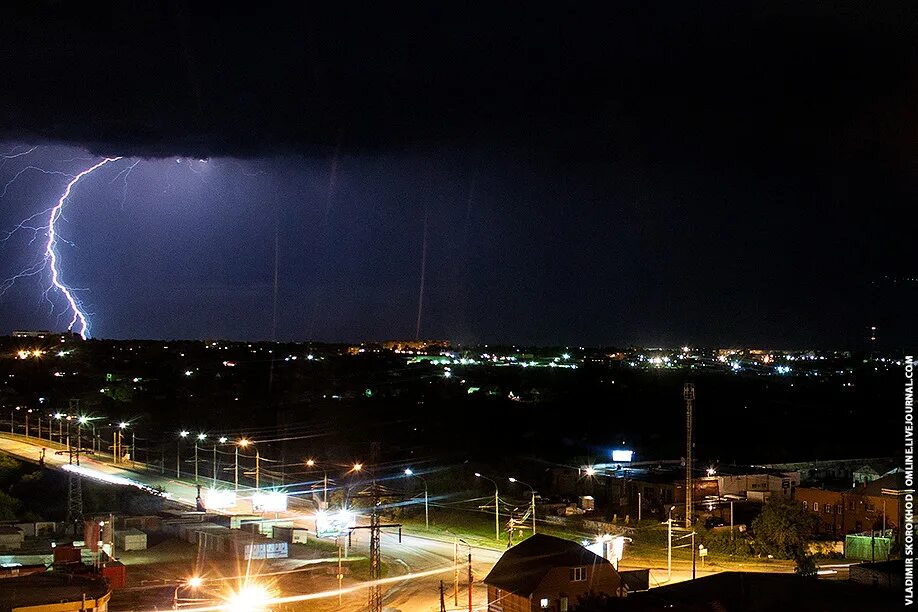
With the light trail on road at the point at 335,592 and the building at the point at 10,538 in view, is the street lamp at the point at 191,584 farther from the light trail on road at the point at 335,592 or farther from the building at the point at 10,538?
the building at the point at 10,538

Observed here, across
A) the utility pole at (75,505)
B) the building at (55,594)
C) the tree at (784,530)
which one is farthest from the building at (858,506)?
the utility pole at (75,505)

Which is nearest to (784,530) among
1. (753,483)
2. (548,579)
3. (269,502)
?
(548,579)

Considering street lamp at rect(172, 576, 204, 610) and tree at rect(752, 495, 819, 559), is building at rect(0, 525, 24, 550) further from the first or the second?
tree at rect(752, 495, 819, 559)

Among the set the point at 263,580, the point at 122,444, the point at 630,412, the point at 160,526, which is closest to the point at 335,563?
the point at 263,580

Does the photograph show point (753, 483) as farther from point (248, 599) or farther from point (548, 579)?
Answer: point (248, 599)

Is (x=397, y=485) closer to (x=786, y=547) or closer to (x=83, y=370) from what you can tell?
(x=786, y=547)

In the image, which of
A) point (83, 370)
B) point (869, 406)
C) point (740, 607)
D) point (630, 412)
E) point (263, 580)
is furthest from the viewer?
point (83, 370)

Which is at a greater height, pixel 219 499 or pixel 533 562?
pixel 533 562
